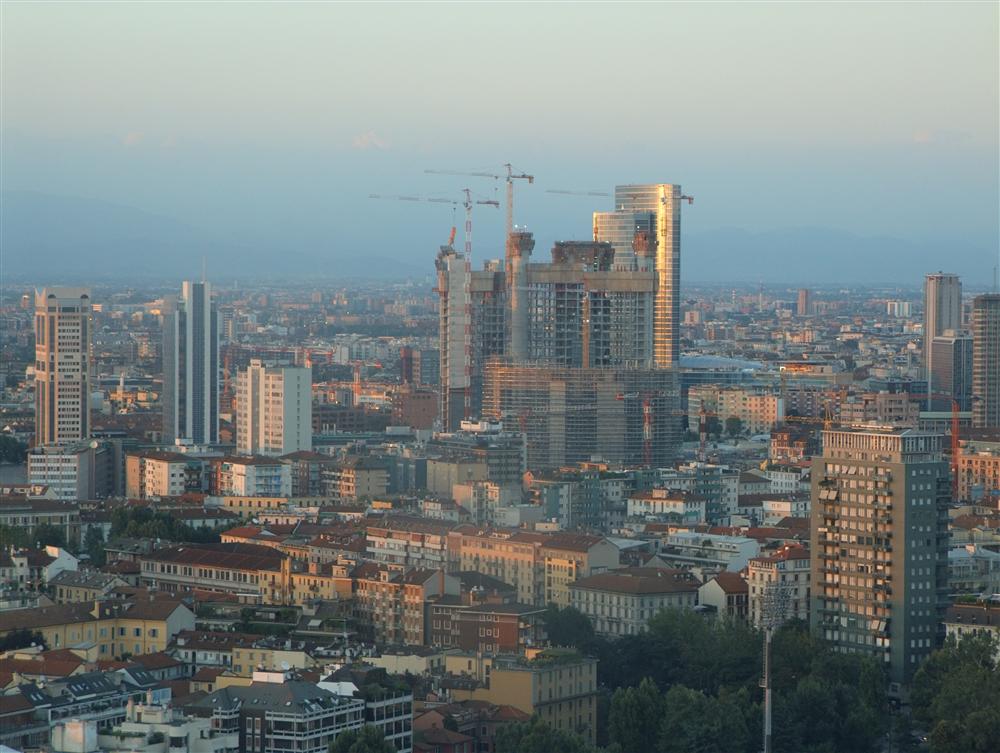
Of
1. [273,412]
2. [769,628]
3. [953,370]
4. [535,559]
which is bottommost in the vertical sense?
[535,559]

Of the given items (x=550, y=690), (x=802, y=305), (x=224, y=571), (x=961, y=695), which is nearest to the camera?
(x=961, y=695)

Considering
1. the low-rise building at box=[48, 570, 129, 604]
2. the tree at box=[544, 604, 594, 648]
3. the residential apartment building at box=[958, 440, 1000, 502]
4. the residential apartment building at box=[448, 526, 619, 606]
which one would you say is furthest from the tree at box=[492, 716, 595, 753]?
the residential apartment building at box=[958, 440, 1000, 502]

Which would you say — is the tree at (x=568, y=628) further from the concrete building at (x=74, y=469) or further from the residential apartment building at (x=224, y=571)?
the concrete building at (x=74, y=469)

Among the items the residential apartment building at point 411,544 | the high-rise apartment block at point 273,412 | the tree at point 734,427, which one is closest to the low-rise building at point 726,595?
the residential apartment building at point 411,544

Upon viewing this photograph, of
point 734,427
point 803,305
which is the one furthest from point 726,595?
point 803,305

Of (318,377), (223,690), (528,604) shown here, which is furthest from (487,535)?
(318,377)

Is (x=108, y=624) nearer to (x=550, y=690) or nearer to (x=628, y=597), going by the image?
(x=550, y=690)
